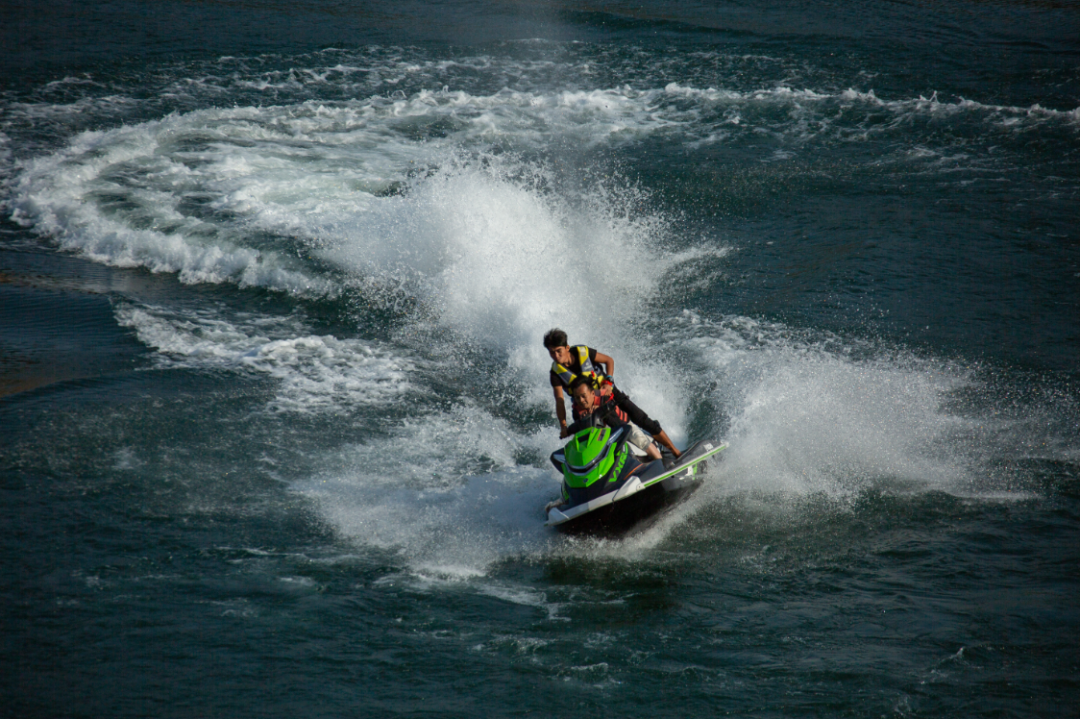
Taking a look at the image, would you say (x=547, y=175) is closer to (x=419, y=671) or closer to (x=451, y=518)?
(x=451, y=518)

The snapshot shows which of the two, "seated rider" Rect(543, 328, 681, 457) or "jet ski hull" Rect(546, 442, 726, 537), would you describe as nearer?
"jet ski hull" Rect(546, 442, 726, 537)

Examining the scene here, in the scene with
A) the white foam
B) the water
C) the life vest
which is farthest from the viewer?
the white foam

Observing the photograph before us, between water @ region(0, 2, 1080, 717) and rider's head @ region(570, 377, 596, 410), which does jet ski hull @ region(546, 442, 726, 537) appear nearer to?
water @ region(0, 2, 1080, 717)

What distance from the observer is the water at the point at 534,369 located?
6.31 metres

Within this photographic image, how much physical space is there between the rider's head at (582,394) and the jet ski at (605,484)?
249 mm

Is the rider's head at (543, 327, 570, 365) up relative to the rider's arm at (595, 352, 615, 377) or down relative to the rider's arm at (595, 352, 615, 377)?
up

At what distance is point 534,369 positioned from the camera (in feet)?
36.7

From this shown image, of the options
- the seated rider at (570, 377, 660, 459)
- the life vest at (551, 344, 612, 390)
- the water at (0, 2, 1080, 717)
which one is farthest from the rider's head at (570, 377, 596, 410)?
the water at (0, 2, 1080, 717)

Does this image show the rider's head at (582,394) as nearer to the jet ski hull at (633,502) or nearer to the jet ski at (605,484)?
the jet ski at (605,484)

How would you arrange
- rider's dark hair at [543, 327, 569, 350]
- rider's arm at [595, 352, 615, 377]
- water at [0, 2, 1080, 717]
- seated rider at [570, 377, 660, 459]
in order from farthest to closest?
rider's arm at [595, 352, 615, 377], rider's dark hair at [543, 327, 569, 350], seated rider at [570, 377, 660, 459], water at [0, 2, 1080, 717]

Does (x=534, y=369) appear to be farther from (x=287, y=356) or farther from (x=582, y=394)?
(x=582, y=394)

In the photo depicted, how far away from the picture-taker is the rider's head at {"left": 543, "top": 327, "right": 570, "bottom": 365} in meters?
7.61

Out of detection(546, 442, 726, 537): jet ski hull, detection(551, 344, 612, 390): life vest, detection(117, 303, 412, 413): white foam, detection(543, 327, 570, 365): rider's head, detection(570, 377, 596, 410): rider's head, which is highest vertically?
detection(543, 327, 570, 365): rider's head

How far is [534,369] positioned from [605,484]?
4038 millimetres
